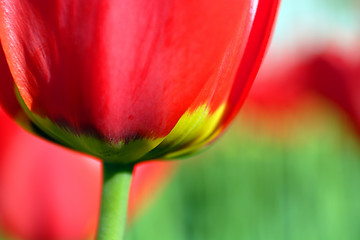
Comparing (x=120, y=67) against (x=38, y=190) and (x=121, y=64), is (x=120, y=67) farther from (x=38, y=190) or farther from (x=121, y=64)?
(x=38, y=190)

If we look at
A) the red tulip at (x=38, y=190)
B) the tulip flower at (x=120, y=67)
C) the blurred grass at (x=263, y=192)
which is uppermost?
the tulip flower at (x=120, y=67)

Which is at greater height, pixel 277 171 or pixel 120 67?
pixel 120 67

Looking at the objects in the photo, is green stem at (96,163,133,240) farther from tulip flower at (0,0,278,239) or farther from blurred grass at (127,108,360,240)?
blurred grass at (127,108,360,240)

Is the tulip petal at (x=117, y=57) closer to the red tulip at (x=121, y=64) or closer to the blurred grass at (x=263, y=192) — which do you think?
the red tulip at (x=121, y=64)

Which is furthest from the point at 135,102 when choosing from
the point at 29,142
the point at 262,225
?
the point at 262,225

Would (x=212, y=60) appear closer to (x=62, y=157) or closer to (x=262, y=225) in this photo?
(x=62, y=157)

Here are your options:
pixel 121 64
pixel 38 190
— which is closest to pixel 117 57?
pixel 121 64

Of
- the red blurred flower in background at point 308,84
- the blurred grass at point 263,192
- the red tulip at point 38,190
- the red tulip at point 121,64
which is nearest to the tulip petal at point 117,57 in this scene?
the red tulip at point 121,64
